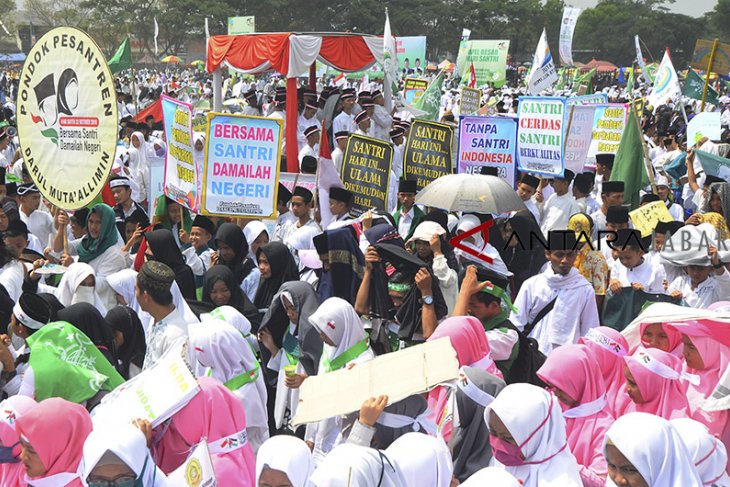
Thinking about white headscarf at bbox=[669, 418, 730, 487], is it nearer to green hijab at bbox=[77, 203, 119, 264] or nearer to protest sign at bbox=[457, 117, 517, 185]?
green hijab at bbox=[77, 203, 119, 264]

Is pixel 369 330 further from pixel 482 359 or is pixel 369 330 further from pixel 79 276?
pixel 79 276

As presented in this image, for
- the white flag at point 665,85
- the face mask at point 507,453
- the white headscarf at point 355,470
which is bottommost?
the face mask at point 507,453

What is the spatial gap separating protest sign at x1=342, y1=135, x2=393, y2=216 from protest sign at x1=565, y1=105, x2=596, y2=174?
2577mm

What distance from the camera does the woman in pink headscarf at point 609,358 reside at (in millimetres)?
4137

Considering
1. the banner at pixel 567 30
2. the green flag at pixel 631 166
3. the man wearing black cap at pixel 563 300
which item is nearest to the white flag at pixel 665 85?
the green flag at pixel 631 166

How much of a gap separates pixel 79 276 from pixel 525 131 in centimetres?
511

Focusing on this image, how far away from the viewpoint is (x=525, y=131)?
920 cm

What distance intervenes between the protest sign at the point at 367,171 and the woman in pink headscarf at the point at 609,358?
3779 mm

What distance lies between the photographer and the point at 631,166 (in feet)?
28.4

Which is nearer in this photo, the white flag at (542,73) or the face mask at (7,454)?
the face mask at (7,454)

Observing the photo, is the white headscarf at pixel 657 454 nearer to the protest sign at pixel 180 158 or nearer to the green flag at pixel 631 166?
the protest sign at pixel 180 158

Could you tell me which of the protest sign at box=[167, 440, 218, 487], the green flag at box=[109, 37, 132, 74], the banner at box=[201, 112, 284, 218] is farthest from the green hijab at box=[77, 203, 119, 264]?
the green flag at box=[109, 37, 132, 74]

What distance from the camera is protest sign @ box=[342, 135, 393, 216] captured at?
7805 millimetres

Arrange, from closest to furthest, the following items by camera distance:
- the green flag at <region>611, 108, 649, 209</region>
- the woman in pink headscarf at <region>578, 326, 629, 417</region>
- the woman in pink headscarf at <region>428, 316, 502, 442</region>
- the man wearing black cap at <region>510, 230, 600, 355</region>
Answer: the woman in pink headscarf at <region>428, 316, 502, 442</region> < the woman in pink headscarf at <region>578, 326, 629, 417</region> < the man wearing black cap at <region>510, 230, 600, 355</region> < the green flag at <region>611, 108, 649, 209</region>
